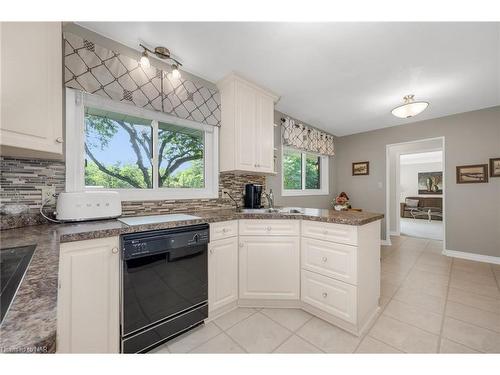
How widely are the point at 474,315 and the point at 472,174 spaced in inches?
95.2

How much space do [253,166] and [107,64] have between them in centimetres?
153

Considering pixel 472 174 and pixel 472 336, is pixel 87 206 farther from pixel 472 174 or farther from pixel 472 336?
pixel 472 174

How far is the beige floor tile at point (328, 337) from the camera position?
1.41m

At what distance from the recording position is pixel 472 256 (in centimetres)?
314

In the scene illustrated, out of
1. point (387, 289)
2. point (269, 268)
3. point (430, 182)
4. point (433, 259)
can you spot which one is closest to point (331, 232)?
point (269, 268)

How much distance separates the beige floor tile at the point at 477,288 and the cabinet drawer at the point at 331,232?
184 centimetres

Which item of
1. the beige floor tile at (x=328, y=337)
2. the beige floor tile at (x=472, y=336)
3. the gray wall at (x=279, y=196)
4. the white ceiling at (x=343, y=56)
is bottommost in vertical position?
the beige floor tile at (x=328, y=337)

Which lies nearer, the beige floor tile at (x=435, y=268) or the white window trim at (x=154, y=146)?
the white window trim at (x=154, y=146)

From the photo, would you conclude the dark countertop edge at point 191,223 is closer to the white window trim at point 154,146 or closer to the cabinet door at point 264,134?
the white window trim at point 154,146

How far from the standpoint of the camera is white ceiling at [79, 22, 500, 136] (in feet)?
5.00

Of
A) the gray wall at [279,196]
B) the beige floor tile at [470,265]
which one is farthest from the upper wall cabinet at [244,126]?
the beige floor tile at [470,265]

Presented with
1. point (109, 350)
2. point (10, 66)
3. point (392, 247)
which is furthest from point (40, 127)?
point (392, 247)

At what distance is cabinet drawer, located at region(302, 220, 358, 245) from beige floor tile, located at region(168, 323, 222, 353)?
3.49 ft

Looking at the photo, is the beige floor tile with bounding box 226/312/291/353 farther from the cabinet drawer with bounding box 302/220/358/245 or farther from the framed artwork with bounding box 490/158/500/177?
the framed artwork with bounding box 490/158/500/177
